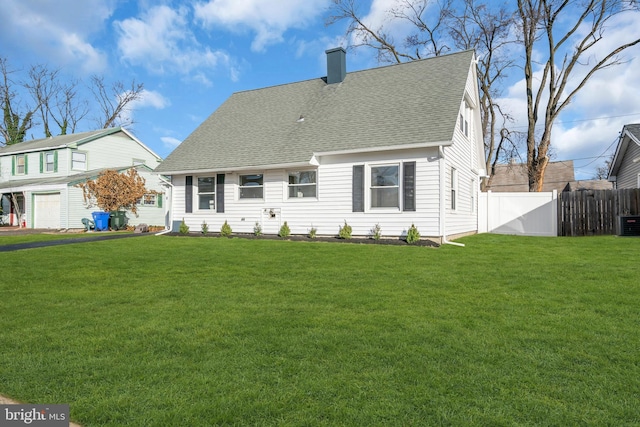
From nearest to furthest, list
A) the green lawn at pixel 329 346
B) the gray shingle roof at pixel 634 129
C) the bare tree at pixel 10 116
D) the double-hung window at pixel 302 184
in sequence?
the green lawn at pixel 329 346, the double-hung window at pixel 302 184, the gray shingle roof at pixel 634 129, the bare tree at pixel 10 116

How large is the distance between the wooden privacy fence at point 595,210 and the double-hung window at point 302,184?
30.8 feet

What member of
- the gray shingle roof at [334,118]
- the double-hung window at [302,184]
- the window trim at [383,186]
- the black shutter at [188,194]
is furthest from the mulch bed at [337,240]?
the gray shingle roof at [334,118]

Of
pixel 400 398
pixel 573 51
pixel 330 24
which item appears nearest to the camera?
pixel 400 398

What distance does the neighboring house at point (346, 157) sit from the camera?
11.8 meters

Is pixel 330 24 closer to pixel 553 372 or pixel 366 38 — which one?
pixel 366 38

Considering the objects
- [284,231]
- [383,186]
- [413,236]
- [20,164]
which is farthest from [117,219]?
[413,236]

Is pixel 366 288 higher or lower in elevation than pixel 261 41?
lower

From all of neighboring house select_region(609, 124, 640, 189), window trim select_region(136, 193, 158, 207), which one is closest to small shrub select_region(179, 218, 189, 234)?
window trim select_region(136, 193, 158, 207)

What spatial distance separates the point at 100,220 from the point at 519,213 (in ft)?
64.7

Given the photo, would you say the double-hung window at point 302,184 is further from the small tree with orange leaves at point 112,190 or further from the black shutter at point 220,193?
the small tree with orange leaves at point 112,190

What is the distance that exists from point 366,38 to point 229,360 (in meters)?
25.3

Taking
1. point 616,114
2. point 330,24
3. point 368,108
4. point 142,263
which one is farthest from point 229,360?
point 616,114

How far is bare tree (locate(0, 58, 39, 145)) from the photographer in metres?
35.5

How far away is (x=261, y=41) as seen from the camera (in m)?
16.5
